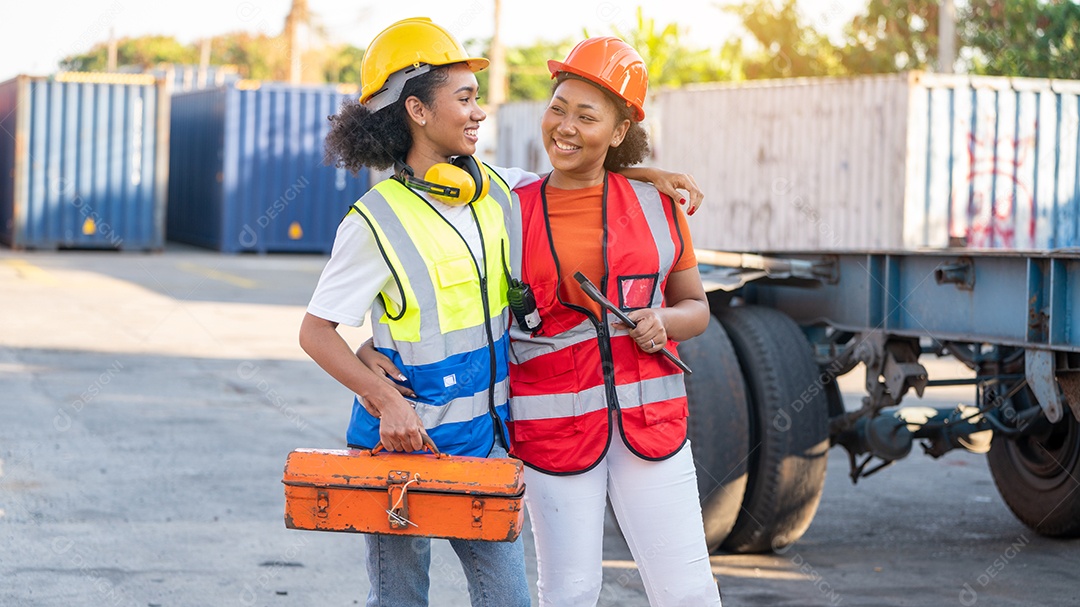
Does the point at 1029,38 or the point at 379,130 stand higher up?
the point at 1029,38

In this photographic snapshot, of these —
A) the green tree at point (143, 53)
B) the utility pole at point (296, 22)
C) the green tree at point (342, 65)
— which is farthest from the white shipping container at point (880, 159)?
the green tree at point (143, 53)

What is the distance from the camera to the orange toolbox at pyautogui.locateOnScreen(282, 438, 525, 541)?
110 inches

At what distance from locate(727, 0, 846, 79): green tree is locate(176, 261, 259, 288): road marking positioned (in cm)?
1318

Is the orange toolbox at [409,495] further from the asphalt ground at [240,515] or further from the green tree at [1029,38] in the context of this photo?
the green tree at [1029,38]

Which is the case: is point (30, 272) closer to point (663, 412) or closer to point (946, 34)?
point (946, 34)

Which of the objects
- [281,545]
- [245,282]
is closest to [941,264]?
[281,545]

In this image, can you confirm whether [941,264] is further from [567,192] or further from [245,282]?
[245,282]

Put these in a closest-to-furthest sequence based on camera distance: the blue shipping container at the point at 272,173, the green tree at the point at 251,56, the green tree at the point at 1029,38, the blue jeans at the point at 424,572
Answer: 1. the blue jeans at the point at 424,572
2. the green tree at the point at 1029,38
3. the blue shipping container at the point at 272,173
4. the green tree at the point at 251,56

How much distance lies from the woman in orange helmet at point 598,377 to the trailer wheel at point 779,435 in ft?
7.52

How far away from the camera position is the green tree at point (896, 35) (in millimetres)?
24219

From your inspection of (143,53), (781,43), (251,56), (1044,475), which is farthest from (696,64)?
(143,53)

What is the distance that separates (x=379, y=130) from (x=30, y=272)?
1693 cm

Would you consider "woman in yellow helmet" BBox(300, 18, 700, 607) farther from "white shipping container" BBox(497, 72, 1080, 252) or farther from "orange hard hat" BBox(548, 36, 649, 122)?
"white shipping container" BBox(497, 72, 1080, 252)

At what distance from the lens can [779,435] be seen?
5398 mm
